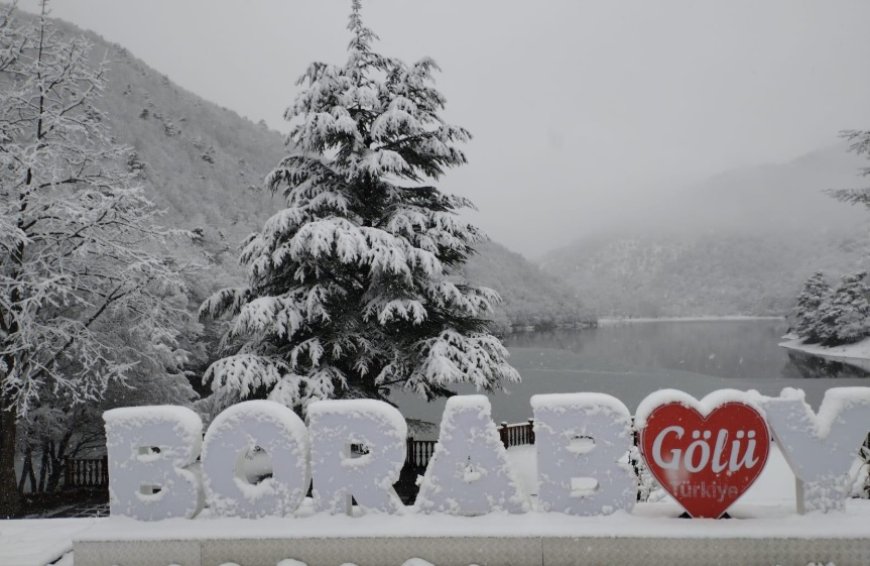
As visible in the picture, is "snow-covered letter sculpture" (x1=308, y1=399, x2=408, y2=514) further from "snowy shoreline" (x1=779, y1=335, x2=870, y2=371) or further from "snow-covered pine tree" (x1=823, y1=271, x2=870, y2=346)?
"snow-covered pine tree" (x1=823, y1=271, x2=870, y2=346)

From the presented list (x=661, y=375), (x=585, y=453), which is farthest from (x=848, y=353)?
(x=585, y=453)

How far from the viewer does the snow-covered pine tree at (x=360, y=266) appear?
27.4 feet

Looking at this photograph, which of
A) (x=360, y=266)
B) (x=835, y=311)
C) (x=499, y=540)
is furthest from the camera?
(x=835, y=311)

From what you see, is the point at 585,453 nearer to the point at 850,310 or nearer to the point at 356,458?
the point at 356,458

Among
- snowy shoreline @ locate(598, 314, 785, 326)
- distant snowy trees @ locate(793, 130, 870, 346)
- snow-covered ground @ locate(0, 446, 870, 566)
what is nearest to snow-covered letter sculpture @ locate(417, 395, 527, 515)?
snow-covered ground @ locate(0, 446, 870, 566)

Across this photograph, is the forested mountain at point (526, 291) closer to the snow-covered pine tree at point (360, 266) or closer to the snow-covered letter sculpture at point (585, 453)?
the snow-covered pine tree at point (360, 266)

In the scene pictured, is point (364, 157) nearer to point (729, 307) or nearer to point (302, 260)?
point (302, 260)

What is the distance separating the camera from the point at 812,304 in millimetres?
52688

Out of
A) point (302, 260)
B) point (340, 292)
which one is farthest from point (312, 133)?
point (340, 292)

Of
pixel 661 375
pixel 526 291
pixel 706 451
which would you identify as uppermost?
pixel 526 291

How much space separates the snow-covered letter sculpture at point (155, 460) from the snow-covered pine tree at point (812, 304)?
61.4 m

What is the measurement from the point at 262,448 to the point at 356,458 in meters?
0.90

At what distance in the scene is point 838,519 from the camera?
4348 mm

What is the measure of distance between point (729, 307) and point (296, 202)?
190m
